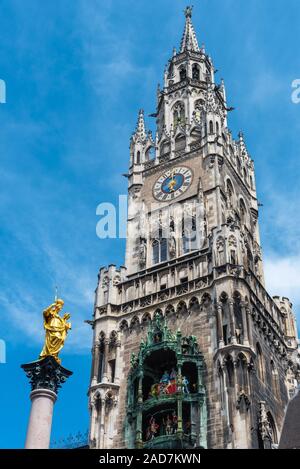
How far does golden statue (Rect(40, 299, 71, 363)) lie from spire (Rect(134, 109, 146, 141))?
1047 inches

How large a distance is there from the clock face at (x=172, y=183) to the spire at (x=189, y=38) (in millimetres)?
18119

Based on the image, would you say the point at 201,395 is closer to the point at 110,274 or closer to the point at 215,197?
the point at 110,274

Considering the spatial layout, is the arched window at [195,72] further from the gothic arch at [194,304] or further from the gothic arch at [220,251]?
the gothic arch at [194,304]

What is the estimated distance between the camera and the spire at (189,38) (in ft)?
213

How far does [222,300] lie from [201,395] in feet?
17.7

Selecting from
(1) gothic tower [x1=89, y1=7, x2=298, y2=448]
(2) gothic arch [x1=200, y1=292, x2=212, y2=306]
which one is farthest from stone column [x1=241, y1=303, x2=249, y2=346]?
(2) gothic arch [x1=200, y1=292, x2=212, y2=306]

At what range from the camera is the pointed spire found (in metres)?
56.4

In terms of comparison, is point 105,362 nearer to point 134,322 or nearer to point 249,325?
point 134,322

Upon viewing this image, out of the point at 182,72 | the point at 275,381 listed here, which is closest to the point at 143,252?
the point at 275,381

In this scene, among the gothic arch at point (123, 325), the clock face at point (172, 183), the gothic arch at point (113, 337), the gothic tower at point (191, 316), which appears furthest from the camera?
the clock face at point (172, 183)

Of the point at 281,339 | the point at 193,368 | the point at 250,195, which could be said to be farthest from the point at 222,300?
the point at 250,195

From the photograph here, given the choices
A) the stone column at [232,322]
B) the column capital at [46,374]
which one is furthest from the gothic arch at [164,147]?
the column capital at [46,374]

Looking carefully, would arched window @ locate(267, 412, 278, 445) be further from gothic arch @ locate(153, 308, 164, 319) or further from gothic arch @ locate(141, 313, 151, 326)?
gothic arch @ locate(141, 313, 151, 326)
